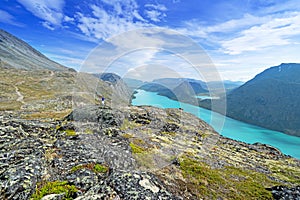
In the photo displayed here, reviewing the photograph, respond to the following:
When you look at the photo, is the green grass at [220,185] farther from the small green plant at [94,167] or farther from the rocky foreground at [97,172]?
the small green plant at [94,167]

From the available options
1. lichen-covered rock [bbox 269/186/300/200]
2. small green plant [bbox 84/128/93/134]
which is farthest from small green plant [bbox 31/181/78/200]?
lichen-covered rock [bbox 269/186/300/200]

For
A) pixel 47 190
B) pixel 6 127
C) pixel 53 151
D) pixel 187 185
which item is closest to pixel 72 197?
pixel 47 190

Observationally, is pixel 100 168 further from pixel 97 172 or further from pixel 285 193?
pixel 285 193

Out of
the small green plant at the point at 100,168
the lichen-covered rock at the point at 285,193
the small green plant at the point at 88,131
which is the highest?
the small green plant at the point at 100,168

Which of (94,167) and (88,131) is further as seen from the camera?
(88,131)

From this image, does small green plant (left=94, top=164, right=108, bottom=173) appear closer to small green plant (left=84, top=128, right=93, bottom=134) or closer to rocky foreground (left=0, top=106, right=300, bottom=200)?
rocky foreground (left=0, top=106, right=300, bottom=200)

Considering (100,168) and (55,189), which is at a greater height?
(55,189)

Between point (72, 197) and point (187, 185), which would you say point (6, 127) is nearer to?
point (72, 197)

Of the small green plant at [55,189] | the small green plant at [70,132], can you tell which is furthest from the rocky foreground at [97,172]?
the small green plant at [70,132]

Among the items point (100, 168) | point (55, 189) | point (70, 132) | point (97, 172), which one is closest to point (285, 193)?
point (100, 168)
